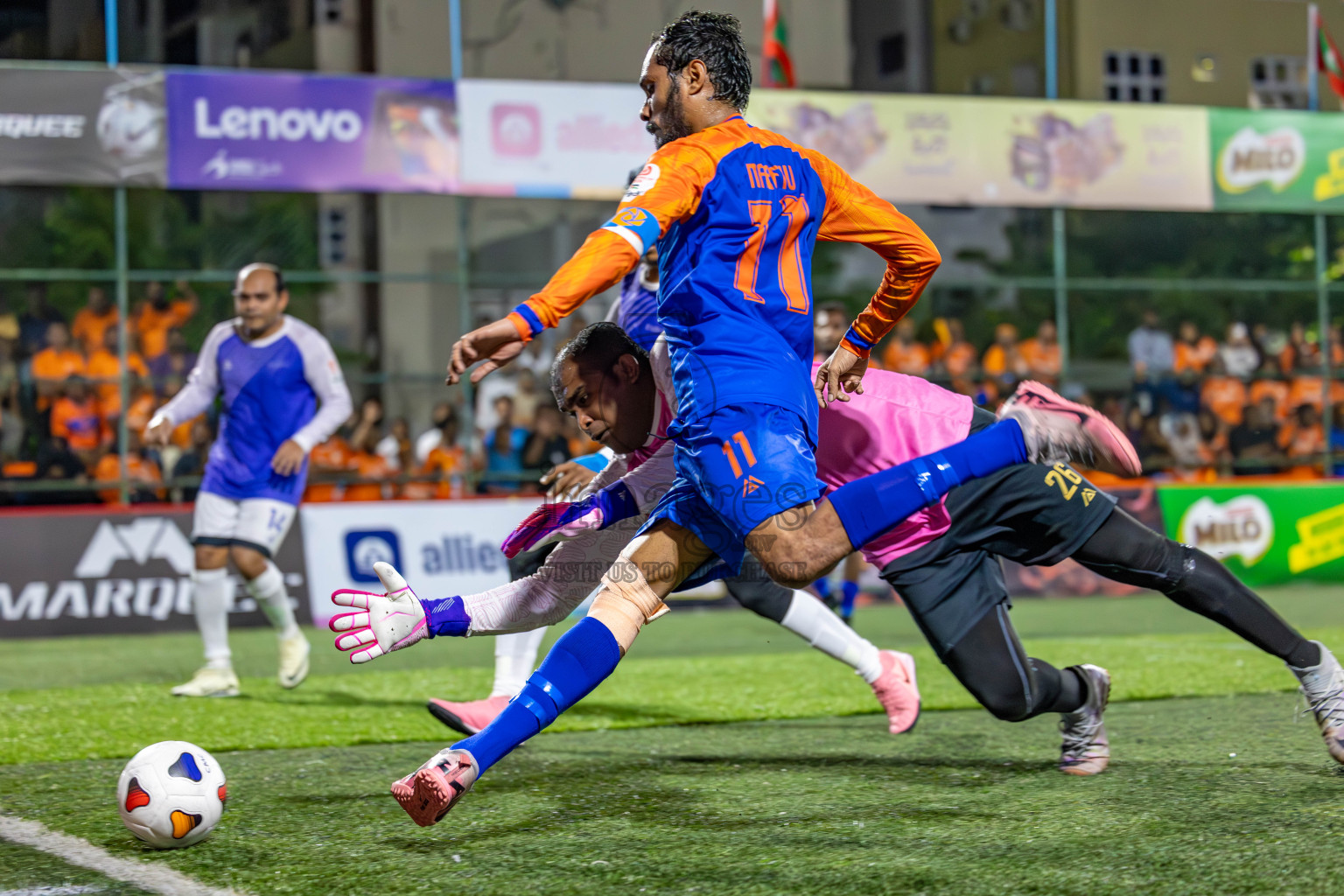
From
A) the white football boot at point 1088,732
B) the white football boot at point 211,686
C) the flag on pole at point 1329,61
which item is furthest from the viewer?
the flag on pole at point 1329,61

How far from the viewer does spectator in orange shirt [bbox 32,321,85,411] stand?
13023mm

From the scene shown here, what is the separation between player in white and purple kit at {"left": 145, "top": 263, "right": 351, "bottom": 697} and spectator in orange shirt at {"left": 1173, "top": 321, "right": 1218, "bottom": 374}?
11.9 m

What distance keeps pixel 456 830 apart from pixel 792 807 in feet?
3.04

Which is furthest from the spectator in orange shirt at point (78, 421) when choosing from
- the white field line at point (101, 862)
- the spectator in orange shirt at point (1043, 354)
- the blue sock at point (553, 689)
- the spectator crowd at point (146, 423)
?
the blue sock at point (553, 689)

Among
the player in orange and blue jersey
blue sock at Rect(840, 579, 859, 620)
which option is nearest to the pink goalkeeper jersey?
the player in orange and blue jersey

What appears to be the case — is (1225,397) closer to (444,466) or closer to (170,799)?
(444,466)

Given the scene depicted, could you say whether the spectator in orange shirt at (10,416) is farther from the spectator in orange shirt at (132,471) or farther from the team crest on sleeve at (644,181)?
the team crest on sleeve at (644,181)

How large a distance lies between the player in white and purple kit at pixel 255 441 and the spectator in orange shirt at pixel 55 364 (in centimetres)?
641

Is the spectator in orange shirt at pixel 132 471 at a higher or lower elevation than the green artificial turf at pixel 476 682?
higher

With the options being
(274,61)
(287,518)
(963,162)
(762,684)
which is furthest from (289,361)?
(274,61)

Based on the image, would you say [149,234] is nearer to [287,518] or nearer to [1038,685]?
[287,518]

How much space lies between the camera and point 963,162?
51.3 ft

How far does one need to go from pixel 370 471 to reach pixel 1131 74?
14.9 meters

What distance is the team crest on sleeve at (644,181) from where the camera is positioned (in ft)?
11.2
